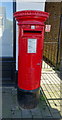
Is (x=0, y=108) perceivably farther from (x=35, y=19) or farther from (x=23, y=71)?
(x=35, y=19)

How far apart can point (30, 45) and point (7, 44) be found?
126 centimetres

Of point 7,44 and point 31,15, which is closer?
point 31,15

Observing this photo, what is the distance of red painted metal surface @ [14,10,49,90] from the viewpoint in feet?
6.79

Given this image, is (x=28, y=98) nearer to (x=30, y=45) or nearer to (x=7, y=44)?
(x=30, y=45)

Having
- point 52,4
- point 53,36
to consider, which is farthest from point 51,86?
point 52,4

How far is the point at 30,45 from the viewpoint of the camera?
7.18 ft

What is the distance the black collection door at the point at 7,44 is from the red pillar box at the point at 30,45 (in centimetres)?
86

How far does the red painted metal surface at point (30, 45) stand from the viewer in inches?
81.5

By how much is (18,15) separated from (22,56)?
2.40 ft

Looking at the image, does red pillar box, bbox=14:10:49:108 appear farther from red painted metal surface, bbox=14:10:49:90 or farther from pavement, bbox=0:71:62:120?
pavement, bbox=0:71:62:120

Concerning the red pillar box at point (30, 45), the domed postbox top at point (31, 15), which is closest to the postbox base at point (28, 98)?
the red pillar box at point (30, 45)

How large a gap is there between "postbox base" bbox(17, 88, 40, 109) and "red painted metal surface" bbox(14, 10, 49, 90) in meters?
0.11

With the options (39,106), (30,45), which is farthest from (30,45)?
(39,106)

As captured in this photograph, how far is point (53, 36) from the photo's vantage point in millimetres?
5871
